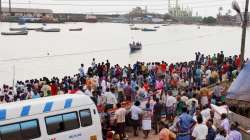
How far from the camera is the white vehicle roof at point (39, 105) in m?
11.4

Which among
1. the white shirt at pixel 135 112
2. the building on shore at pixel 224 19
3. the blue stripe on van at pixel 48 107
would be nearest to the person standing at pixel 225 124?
the white shirt at pixel 135 112

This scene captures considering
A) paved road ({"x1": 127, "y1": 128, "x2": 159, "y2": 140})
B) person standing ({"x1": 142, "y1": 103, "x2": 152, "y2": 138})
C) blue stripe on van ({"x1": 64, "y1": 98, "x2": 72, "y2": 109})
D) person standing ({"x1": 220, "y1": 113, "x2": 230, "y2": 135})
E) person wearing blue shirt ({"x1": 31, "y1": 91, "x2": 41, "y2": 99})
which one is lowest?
paved road ({"x1": 127, "y1": 128, "x2": 159, "y2": 140})

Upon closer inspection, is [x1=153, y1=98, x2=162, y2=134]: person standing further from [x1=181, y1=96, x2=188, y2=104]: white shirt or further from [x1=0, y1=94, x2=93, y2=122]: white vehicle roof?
[x1=0, y1=94, x2=93, y2=122]: white vehicle roof

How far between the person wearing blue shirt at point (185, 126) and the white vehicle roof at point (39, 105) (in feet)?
9.09

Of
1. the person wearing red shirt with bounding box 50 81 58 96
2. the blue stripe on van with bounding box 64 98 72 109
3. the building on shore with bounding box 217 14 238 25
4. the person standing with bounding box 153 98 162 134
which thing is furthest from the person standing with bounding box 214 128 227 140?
the building on shore with bounding box 217 14 238 25

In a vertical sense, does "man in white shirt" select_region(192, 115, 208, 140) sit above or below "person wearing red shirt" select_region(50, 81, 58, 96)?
above

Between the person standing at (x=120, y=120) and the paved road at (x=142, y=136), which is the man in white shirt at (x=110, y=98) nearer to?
the paved road at (x=142, y=136)

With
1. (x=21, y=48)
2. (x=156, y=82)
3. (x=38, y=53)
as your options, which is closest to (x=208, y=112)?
(x=156, y=82)

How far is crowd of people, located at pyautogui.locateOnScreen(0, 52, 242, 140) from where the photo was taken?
12859 millimetres

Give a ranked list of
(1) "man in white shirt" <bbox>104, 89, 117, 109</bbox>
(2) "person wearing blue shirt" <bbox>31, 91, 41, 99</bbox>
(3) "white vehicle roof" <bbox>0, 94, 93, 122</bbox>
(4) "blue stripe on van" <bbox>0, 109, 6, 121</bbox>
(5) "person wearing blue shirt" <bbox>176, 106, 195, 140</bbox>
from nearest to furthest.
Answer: (4) "blue stripe on van" <bbox>0, 109, 6, 121</bbox> → (3) "white vehicle roof" <bbox>0, 94, 93, 122</bbox> → (5) "person wearing blue shirt" <bbox>176, 106, 195, 140</bbox> → (1) "man in white shirt" <bbox>104, 89, 117, 109</bbox> → (2) "person wearing blue shirt" <bbox>31, 91, 41, 99</bbox>

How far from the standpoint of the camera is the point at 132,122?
15.5m

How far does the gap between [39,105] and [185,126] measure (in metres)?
4.24

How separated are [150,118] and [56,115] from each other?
4.07 metres

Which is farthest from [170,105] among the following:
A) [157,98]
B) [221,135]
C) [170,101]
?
[221,135]
